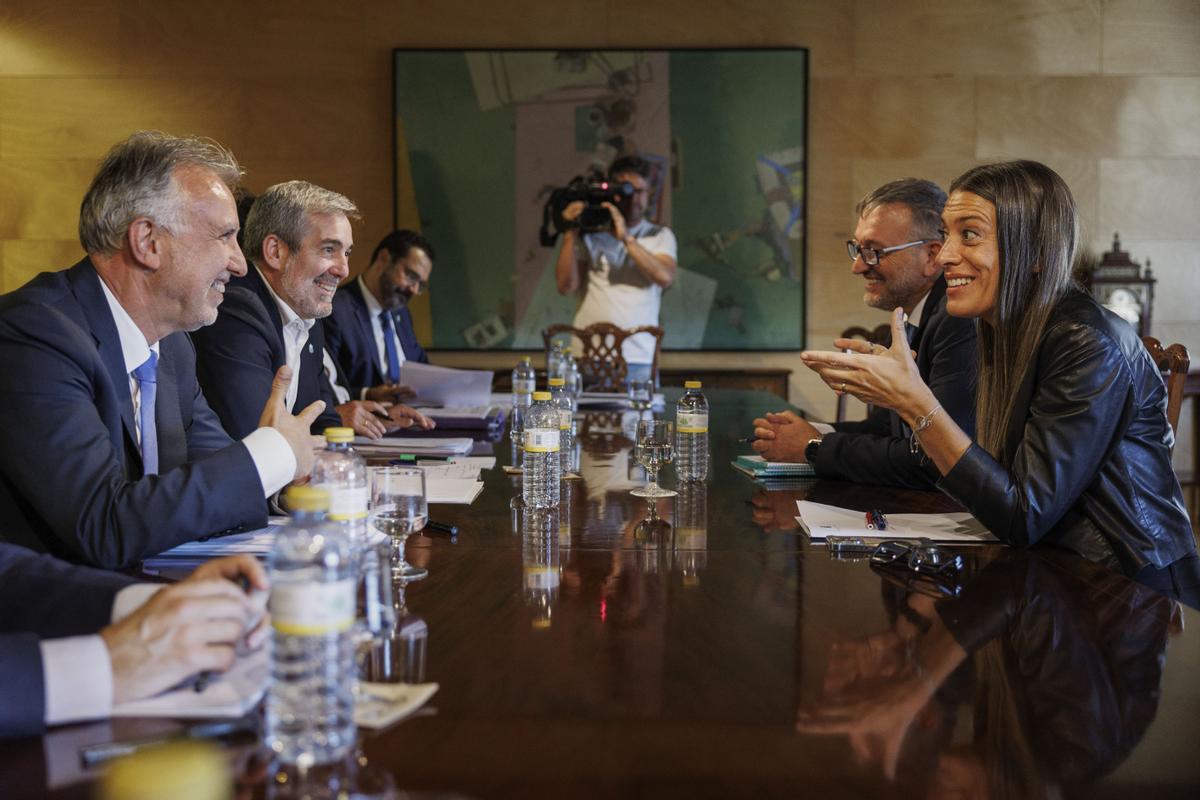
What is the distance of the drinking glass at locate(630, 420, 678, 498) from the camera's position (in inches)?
97.0

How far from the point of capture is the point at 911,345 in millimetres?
3020

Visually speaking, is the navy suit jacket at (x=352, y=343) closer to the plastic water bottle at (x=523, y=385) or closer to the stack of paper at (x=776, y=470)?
the plastic water bottle at (x=523, y=385)

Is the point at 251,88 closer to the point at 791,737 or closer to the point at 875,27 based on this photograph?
the point at 875,27

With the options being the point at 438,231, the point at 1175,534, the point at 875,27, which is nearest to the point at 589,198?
the point at 438,231

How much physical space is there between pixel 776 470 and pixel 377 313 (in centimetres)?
257

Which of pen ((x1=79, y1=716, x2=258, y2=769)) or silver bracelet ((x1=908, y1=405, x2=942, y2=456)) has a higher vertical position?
silver bracelet ((x1=908, y1=405, x2=942, y2=456))

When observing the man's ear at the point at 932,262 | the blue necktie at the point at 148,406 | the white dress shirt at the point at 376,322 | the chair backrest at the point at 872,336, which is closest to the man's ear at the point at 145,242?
the blue necktie at the point at 148,406

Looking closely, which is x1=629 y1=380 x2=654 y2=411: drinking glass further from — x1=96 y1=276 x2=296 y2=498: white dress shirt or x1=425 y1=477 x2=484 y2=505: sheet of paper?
x1=96 y1=276 x2=296 y2=498: white dress shirt

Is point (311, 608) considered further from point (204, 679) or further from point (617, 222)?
point (617, 222)

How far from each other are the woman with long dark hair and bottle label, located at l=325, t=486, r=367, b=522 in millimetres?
969

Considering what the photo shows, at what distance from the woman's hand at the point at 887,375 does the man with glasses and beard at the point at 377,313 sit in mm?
2528

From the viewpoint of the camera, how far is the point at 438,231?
659 centimetres

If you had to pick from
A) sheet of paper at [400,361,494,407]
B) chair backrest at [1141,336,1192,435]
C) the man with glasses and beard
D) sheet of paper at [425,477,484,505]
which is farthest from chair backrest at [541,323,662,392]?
chair backrest at [1141,336,1192,435]

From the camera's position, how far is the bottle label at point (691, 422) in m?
2.65
